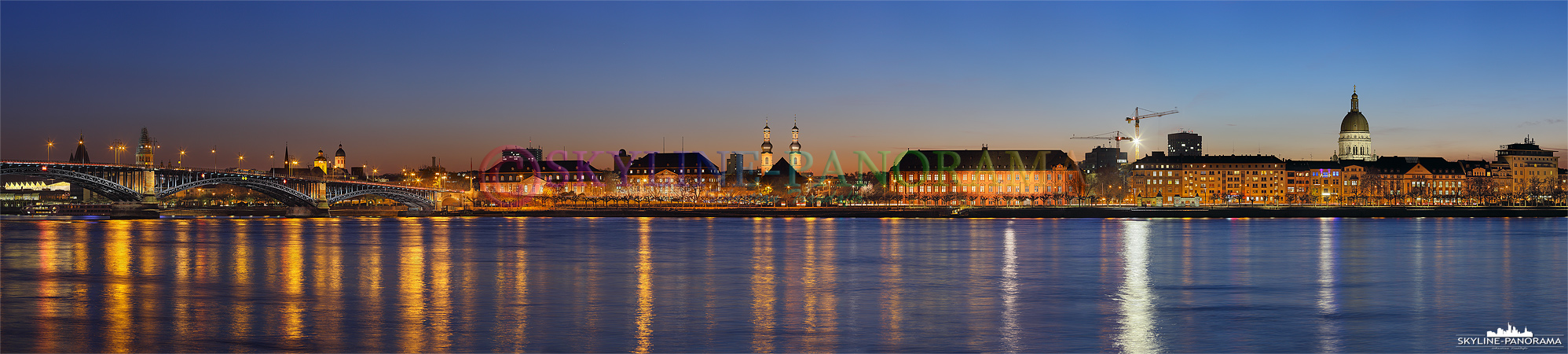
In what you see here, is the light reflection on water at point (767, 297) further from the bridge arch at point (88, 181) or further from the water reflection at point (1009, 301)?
the bridge arch at point (88, 181)

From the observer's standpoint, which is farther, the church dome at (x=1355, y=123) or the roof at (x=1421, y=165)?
the church dome at (x=1355, y=123)

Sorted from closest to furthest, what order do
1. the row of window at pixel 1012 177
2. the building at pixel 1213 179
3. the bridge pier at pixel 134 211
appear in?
the bridge pier at pixel 134 211
the row of window at pixel 1012 177
the building at pixel 1213 179

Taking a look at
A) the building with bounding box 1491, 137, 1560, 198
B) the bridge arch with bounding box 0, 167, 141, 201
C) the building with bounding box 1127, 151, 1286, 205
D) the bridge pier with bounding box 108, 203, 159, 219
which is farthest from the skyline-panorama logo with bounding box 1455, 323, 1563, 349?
the building with bounding box 1491, 137, 1560, 198

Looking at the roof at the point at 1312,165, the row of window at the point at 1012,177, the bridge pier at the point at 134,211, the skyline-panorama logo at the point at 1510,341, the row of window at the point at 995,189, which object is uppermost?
the roof at the point at 1312,165

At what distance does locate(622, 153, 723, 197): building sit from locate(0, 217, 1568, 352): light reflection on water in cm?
9938

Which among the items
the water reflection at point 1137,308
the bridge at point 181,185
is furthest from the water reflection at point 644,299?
the bridge at point 181,185

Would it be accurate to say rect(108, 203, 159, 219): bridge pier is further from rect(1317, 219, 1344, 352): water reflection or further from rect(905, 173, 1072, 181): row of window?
rect(905, 173, 1072, 181): row of window

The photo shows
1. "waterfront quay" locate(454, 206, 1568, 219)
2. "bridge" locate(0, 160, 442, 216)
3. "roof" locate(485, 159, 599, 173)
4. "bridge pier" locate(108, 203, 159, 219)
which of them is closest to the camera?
"bridge" locate(0, 160, 442, 216)

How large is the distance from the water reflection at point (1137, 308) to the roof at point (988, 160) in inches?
4118

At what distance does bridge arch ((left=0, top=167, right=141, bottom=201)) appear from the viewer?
70625mm

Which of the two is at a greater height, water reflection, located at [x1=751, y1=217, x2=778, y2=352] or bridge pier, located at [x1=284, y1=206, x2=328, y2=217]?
bridge pier, located at [x1=284, y1=206, x2=328, y2=217]

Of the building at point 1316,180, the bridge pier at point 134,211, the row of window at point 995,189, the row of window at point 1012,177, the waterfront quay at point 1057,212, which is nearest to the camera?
the bridge pier at point 134,211

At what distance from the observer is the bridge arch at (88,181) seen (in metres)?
70.6

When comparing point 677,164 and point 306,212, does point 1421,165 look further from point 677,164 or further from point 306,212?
point 306,212
